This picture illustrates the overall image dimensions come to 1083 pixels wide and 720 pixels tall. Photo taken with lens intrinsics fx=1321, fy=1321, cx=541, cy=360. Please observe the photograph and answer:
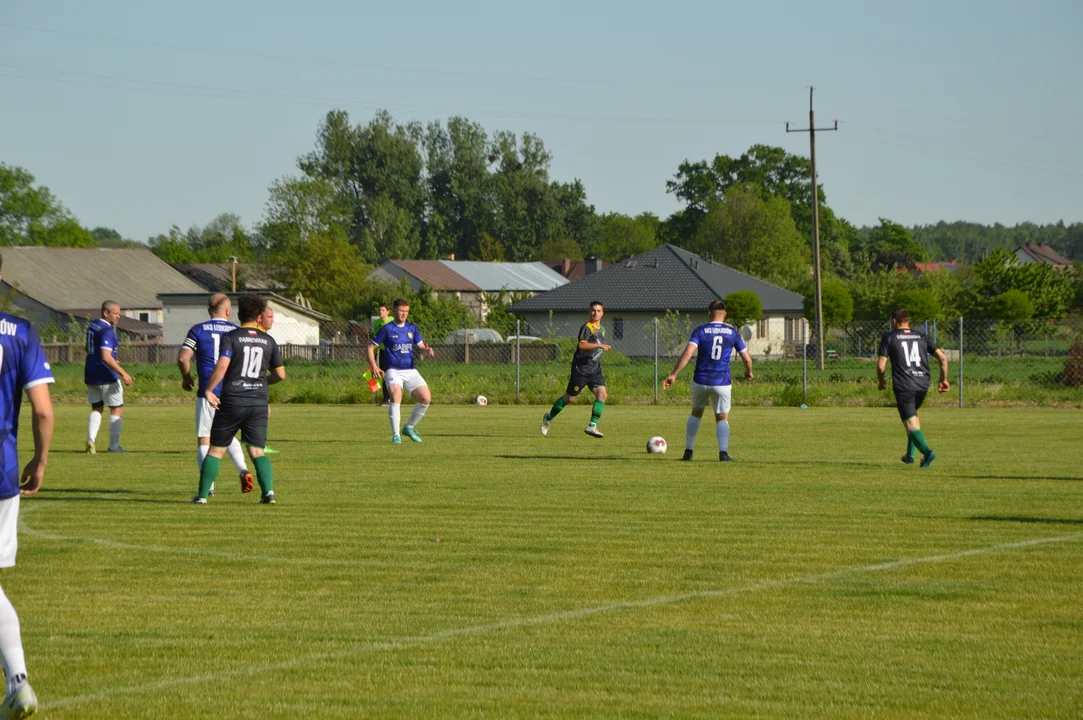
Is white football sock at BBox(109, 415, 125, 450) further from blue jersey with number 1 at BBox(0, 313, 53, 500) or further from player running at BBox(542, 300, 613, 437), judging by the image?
blue jersey with number 1 at BBox(0, 313, 53, 500)

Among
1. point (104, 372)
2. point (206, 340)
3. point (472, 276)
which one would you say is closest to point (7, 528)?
point (206, 340)

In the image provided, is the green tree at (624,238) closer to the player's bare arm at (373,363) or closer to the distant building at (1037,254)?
the distant building at (1037,254)

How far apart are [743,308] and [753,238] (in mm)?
38427

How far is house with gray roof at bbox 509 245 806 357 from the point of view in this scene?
257 ft

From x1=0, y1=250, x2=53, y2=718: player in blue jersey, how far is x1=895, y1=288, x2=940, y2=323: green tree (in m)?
61.4

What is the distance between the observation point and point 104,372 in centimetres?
1911

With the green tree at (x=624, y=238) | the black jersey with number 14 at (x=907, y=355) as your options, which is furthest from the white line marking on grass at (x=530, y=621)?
the green tree at (x=624, y=238)

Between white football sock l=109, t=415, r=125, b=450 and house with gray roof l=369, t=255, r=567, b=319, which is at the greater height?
house with gray roof l=369, t=255, r=567, b=319

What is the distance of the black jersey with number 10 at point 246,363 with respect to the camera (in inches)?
477

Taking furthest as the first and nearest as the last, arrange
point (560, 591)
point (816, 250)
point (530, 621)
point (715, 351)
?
point (816, 250) → point (715, 351) → point (560, 591) → point (530, 621)

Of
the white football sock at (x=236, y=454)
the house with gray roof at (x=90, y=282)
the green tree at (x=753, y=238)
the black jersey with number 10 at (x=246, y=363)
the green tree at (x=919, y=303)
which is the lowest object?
the white football sock at (x=236, y=454)

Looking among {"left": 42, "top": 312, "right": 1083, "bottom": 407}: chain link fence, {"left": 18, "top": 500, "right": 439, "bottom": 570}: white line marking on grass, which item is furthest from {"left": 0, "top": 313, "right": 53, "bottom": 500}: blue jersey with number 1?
{"left": 42, "top": 312, "right": 1083, "bottom": 407}: chain link fence

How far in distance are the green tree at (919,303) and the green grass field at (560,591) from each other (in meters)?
49.2

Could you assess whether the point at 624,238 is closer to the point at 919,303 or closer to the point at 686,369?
the point at 919,303
